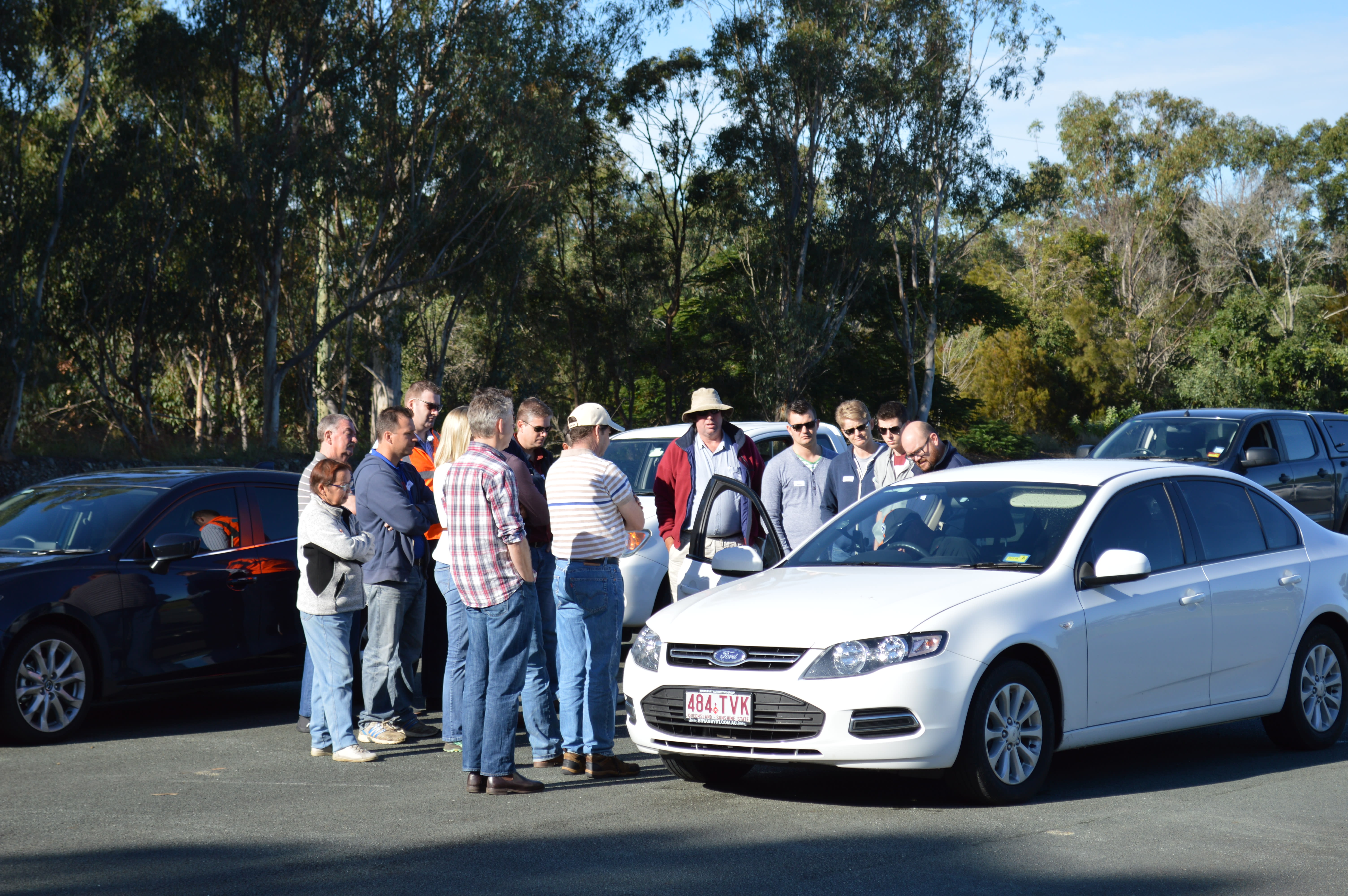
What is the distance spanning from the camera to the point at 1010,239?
78750 millimetres

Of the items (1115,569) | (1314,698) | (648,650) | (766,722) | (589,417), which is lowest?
(1314,698)

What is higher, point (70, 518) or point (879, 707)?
point (70, 518)

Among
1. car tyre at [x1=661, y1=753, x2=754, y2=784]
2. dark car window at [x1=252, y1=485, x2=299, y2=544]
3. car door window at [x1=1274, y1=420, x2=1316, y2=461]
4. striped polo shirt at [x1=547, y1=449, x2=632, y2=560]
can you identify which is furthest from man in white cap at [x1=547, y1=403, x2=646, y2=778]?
car door window at [x1=1274, y1=420, x2=1316, y2=461]

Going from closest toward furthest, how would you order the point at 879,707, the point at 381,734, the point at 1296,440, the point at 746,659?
the point at 879,707 < the point at 746,659 < the point at 381,734 < the point at 1296,440

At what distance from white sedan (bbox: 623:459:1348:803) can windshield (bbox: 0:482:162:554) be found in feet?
12.4

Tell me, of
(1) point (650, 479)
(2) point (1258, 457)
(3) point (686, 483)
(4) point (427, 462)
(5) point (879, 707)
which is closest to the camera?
(5) point (879, 707)

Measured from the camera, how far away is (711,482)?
8.33 m

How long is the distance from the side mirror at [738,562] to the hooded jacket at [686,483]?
1.27 meters

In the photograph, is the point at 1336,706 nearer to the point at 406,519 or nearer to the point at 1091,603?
the point at 1091,603

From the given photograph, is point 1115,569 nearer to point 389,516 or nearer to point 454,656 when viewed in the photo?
point 454,656

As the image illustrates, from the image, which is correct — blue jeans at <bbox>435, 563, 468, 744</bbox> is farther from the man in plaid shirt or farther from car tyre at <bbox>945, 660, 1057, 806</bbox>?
car tyre at <bbox>945, 660, 1057, 806</bbox>

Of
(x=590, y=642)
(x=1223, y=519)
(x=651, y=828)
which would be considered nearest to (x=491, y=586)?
(x=590, y=642)

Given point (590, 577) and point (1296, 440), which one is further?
point (1296, 440)

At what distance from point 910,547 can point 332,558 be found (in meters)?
3.13
